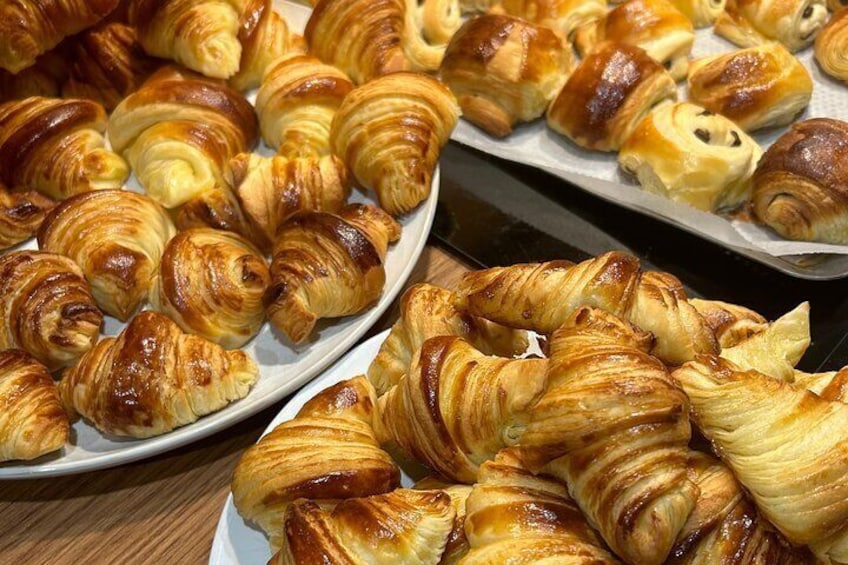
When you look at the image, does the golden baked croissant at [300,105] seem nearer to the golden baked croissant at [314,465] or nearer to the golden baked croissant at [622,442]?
the golden baked croissant at [314,465]

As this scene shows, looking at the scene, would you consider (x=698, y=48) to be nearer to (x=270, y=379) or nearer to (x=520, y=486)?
(x=270, y=379)

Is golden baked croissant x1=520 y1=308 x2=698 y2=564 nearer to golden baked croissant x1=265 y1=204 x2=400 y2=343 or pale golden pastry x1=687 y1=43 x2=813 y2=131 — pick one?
golden baked croissant x1=265 y1=204 x2=400 y2=343

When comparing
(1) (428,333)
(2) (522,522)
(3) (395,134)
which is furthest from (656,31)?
(2) (522,522)

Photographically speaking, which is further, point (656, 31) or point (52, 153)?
point (656, 31)

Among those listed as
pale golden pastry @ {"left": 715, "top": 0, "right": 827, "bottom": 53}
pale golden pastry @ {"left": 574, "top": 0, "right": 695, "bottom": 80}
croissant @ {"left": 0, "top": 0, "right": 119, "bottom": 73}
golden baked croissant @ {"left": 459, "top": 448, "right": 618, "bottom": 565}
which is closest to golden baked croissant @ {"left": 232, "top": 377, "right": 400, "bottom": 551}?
golden baked croissant @ {"left": 459, "top": 448, "right": 618, "bottom": 565}

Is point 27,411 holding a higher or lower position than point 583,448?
lower

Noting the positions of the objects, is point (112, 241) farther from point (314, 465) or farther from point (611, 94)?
point (611, 94)

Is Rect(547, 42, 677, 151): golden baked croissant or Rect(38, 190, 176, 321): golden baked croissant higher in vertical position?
Rect(547, 42, 677, 151): golden baked croissant
